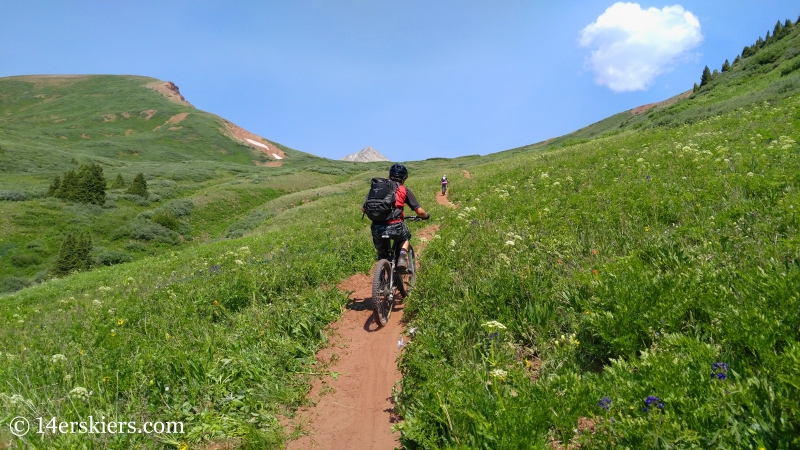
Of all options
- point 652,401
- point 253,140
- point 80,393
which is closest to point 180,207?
point 80,393

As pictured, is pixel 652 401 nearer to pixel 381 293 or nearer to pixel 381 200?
pixel 381 293

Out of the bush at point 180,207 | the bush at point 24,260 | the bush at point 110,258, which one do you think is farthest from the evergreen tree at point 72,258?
the bush at point 180,207

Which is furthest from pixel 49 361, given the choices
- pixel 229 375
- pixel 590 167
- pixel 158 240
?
pixel 158 240

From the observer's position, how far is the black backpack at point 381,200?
7.48m

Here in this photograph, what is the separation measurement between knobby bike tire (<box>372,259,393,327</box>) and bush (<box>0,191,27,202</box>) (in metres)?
49.0

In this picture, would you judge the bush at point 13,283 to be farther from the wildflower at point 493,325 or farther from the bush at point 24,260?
the wildflower at point 493,325

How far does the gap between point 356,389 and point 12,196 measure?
167 ft

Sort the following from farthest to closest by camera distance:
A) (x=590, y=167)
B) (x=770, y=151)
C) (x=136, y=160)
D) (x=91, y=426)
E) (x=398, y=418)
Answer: (x=136, y=160) < (x=590, y=167) < (x=770, y=151) < (x=398, y=418) < (x=91, y=426)

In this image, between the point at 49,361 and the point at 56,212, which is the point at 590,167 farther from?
the point at 56,212

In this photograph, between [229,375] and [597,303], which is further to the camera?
[229,375]

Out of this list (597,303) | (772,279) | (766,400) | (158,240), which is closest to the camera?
(766,400)

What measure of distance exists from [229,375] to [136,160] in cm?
9678

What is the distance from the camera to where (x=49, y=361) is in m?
5.31

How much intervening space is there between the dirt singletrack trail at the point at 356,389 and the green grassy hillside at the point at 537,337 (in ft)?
0.97
